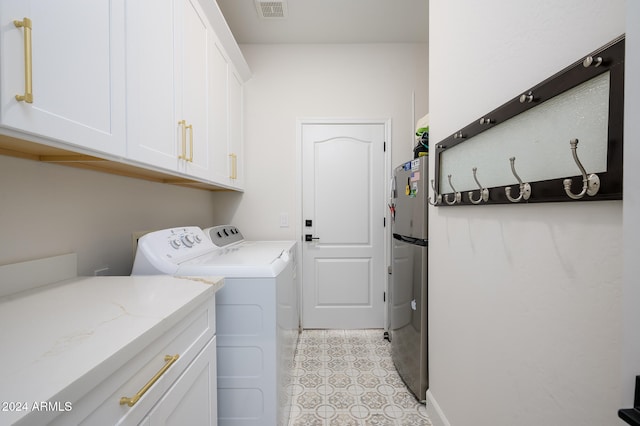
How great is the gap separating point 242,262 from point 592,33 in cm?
140

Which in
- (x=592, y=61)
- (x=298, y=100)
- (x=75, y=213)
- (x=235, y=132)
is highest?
(x=298, y=100)

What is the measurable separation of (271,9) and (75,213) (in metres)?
2.04

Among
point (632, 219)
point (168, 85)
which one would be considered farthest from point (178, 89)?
point (632, 219)

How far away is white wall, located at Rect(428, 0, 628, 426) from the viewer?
0.59 m

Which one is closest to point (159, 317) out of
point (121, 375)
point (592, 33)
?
point (121, 375)

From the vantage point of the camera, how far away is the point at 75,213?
1158mm

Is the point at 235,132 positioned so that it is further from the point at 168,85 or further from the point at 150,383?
the point at 150,383

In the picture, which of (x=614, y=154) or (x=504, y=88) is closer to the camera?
(x=614, y=154)

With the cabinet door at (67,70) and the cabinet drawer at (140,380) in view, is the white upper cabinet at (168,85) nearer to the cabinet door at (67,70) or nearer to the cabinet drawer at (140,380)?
the cabinet door at (67,70)

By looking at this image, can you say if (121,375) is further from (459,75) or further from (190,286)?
(459,75)

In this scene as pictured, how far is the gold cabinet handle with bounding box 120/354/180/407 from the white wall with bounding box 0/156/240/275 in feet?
2.23

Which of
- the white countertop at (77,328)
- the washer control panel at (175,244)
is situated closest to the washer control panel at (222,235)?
the washer control panel at (175,244)

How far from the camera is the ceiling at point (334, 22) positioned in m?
2.15

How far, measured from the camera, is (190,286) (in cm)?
98
